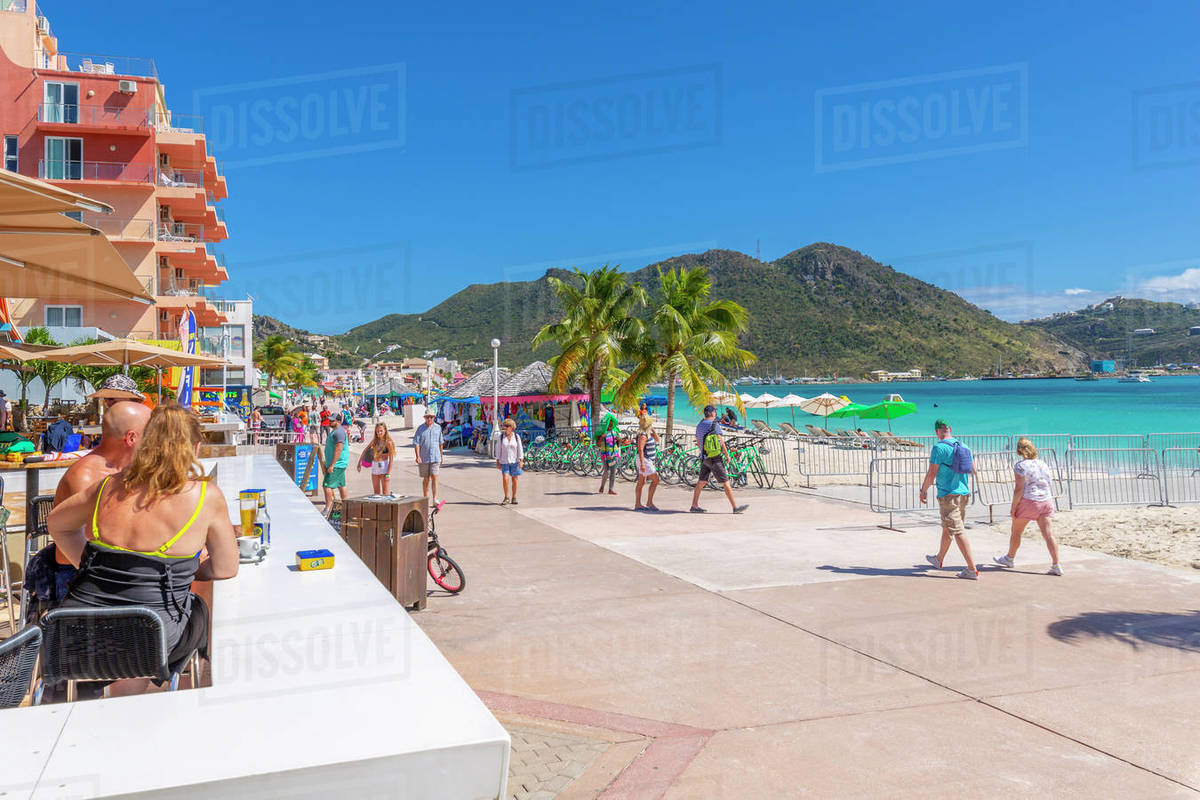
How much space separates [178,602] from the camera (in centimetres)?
336

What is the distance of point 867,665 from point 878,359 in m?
115

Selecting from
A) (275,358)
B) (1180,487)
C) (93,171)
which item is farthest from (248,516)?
(275,358)

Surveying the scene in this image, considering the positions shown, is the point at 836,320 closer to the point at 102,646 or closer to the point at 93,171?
the point at 93,171

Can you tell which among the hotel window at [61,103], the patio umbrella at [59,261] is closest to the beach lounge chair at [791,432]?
the patio umbrella at [59,261]

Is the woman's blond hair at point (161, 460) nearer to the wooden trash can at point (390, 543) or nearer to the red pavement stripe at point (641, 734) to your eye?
the red pavement stripe at point (641, 734)

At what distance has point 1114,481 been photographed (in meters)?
15.4

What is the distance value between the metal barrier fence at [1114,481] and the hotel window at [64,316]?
3527 cm

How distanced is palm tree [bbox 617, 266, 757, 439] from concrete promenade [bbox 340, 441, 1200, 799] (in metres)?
12.6

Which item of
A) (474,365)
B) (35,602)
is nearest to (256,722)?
(35,602)

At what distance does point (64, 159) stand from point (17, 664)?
38.9 m

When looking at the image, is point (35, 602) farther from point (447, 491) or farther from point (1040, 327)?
point (1040, 327)

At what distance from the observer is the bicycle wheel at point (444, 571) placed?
7.85m

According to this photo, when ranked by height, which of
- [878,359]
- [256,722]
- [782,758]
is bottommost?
[782,758]

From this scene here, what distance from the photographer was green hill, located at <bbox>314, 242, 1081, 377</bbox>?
110812 millimetres
